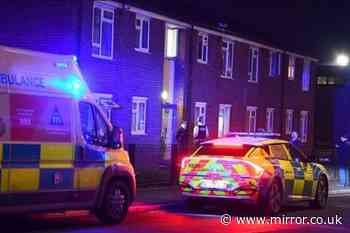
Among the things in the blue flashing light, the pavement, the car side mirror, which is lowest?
the pavement

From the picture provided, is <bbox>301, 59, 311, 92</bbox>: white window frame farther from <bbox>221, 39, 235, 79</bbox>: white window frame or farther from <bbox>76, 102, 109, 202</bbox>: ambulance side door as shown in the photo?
<bbox>76, 102, 109, 202</bbox>: ambulance side door

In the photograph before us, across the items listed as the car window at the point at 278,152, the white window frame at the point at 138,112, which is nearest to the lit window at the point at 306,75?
the white window frame at the point at 138,112

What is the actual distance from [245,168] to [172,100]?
55.5 feet

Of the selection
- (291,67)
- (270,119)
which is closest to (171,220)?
(270,119)

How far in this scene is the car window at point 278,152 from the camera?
15.4m

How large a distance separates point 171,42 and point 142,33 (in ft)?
8.92

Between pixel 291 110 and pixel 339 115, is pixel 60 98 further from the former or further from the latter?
pixel 339 115

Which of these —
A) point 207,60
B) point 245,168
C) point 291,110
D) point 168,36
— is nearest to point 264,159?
point 245,168

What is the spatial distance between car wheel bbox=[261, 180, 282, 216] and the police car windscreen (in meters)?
0.89

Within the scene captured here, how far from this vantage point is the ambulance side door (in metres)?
12.1

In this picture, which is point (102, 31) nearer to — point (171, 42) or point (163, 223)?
point (171, 42)

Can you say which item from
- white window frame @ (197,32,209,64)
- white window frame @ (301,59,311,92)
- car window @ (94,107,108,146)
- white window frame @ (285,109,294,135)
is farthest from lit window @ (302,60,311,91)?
car window @ (94,107,108,146)

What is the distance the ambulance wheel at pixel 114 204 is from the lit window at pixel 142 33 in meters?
15.4

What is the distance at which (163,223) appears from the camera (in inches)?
518
